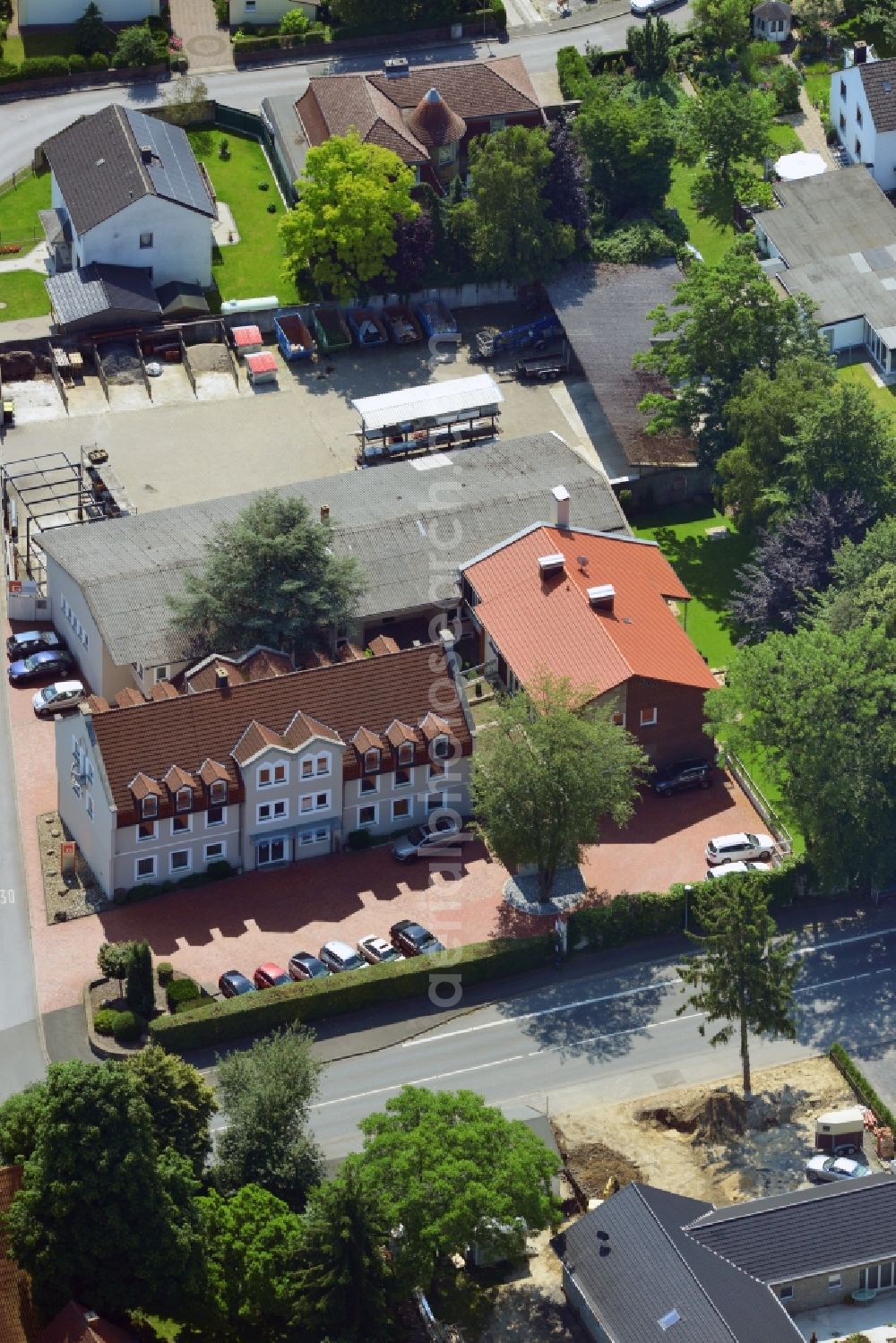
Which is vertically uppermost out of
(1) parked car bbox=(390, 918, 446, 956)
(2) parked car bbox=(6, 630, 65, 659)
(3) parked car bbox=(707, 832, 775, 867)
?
(2) parked car bbox=(6, 630, 65, 659)

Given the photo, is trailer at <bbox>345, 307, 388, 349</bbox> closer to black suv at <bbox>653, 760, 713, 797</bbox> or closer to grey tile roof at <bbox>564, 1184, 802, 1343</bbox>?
black suv at <bbox>653, 760, 713, 797</bbox>

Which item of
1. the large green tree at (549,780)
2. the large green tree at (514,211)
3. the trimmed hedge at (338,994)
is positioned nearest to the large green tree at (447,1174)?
the trimmed hedge at (338,994)

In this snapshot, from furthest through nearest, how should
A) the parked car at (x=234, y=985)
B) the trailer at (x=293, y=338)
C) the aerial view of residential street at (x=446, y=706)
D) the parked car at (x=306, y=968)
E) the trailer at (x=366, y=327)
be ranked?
the trailer at (x=366, y=327), the trailer at (x=293, y=338), the parked car at (x=306, y=968), the parked car at (x=234, y=985), the aerial view of residential street at (x=446, y=706)

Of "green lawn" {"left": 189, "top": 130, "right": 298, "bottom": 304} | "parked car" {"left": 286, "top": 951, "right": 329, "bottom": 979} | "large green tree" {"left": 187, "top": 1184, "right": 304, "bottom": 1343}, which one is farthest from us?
"green lawn" {"left": 189, "top": 130, "right": 298, "bottom": 304}

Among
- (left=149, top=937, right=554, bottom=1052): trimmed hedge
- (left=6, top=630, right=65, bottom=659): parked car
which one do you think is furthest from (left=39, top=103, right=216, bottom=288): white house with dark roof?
(left=149, top=937, right=554, bottom=1052): trimmed hedge

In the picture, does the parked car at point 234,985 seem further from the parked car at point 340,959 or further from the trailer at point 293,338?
the trailer at point 293,338

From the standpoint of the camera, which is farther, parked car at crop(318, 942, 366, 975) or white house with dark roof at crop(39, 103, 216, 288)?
white house with dark roof at crop(39, 103, 216, 288)
